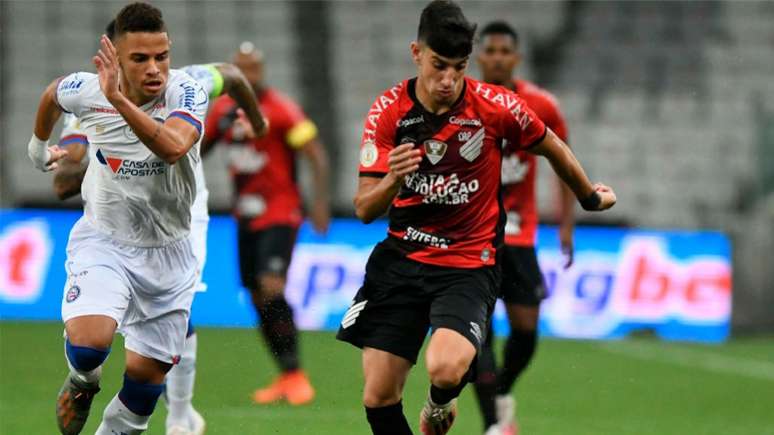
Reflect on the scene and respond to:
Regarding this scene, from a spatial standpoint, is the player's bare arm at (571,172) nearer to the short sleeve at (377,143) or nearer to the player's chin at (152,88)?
the short sleeve at (377,143)

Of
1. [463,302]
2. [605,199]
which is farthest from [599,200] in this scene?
[463,302]

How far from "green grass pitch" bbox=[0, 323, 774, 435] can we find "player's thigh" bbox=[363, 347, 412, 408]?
1.93 metres

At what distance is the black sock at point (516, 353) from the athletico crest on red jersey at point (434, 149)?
2.01 m

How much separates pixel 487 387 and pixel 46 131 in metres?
2.57

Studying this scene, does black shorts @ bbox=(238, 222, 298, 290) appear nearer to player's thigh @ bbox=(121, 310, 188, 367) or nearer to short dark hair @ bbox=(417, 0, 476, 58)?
player's thigh @ bbox=(121, 310, 188, 367)

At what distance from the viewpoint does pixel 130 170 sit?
5844mm

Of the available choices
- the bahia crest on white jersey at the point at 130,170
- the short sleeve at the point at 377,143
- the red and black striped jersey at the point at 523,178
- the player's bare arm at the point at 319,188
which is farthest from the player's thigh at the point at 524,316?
the player's bare arm at the point at 319,188

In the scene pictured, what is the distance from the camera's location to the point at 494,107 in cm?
576

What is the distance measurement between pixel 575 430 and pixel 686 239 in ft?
20.0

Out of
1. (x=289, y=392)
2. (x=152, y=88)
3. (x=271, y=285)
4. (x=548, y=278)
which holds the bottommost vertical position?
(x=548, y=278)

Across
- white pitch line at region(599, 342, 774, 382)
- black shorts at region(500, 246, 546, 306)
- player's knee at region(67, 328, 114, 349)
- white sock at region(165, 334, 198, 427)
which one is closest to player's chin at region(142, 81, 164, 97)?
player's knee at region(67, 328, 114, 349)

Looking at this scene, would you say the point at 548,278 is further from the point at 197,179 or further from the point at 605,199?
the point at 605,199

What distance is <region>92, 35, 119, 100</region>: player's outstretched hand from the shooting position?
207 inches

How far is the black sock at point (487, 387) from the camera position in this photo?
7066 mm
